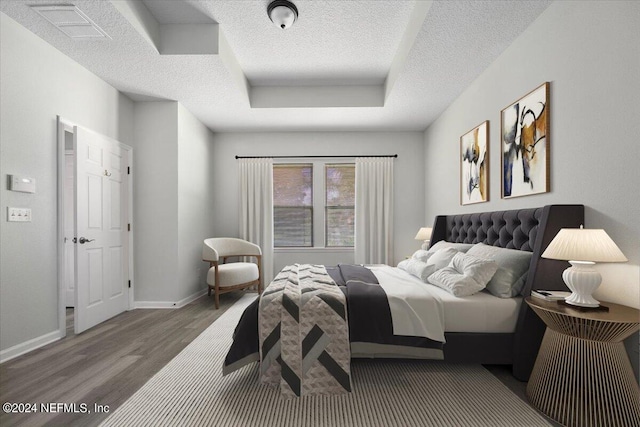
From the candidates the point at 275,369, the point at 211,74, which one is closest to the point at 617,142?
the point at 275,369

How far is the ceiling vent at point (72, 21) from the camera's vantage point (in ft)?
7.25

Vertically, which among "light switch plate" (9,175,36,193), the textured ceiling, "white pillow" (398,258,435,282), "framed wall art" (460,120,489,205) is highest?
the textured ceiling

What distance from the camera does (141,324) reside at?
3.20 metres

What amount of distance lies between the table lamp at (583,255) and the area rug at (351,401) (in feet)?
2.52

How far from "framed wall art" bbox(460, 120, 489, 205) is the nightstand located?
67.5 inches

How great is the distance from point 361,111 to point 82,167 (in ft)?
11.4

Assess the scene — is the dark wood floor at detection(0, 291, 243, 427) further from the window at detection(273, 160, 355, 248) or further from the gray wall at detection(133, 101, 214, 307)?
the window at detection(273, 160, 355, 248)

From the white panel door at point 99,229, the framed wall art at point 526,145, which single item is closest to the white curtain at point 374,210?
the framed wall art at point 526,145

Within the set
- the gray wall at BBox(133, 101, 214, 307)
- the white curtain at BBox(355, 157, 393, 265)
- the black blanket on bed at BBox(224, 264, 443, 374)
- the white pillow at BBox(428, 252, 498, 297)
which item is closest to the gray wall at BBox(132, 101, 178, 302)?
the gray wall at BBox(133, 101, 214, 307)

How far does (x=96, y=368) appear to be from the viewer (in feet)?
7.24

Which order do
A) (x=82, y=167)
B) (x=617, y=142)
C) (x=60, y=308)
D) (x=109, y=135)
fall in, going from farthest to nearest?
(x=109, y=135)
(x=82, y=167)
(x=60, y=308)
(x=617, y=142)

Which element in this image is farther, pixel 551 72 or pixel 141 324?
pixel 141 324

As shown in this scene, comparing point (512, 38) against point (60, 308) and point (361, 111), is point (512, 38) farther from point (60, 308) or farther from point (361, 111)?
point (60, 308)

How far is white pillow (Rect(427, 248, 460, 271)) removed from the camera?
272 cm
